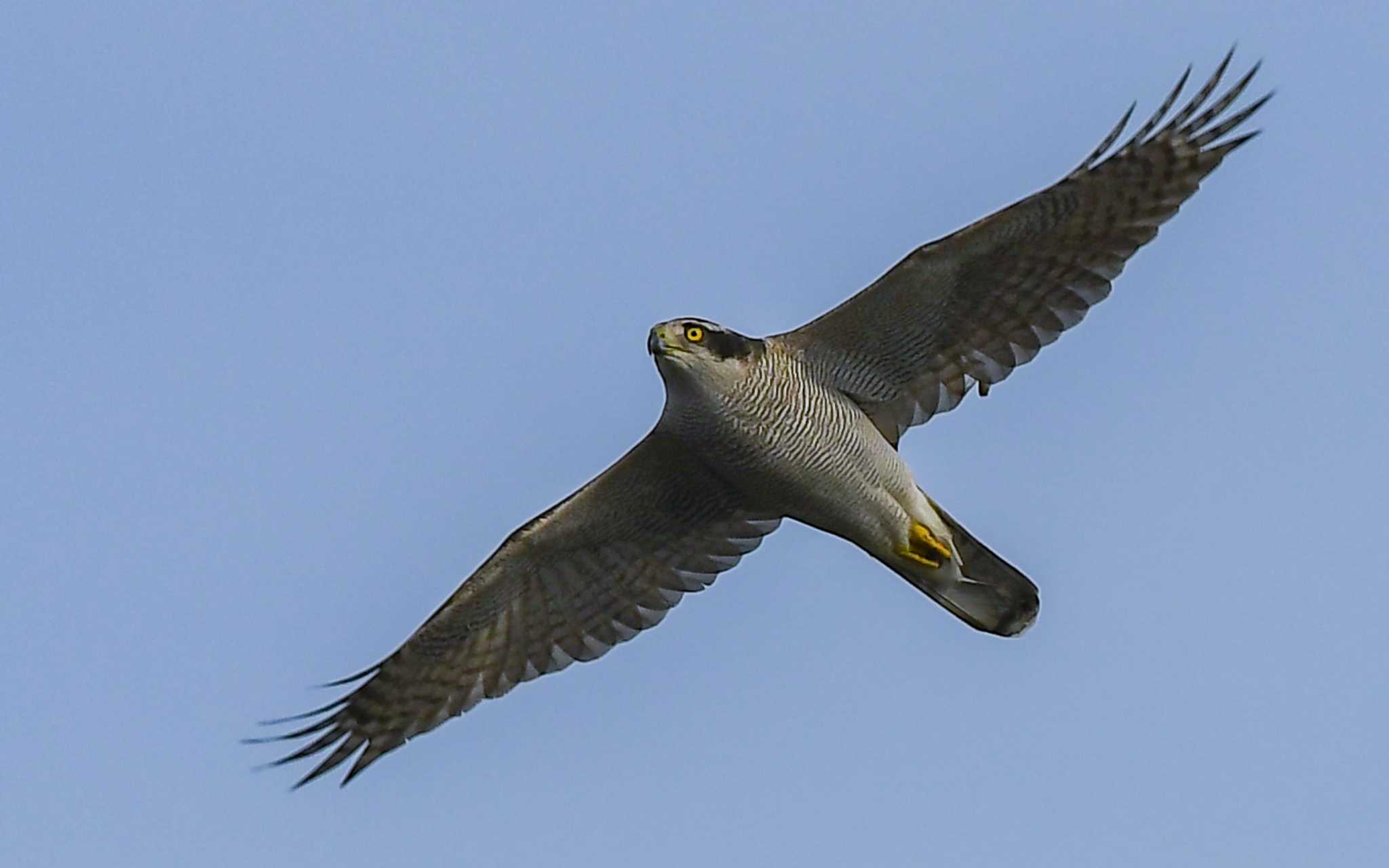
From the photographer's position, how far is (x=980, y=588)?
57.5 feet

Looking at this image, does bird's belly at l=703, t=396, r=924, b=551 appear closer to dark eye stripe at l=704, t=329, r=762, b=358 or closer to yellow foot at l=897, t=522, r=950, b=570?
yellow foot at l=897, t=522, r=950, b=570

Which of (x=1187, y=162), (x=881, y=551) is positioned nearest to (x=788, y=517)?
(x=881, y=551)

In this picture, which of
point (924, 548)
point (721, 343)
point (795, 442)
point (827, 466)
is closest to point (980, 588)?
point (924, 548)

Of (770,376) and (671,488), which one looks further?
(671,488)

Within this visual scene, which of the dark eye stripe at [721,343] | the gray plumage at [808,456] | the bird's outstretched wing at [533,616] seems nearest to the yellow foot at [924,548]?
the gray plumage at [808,456]

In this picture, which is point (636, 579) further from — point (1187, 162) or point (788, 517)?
point (1187, 162)

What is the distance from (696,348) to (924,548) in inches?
84.5

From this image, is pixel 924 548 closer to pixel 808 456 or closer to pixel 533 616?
pixel 808 456

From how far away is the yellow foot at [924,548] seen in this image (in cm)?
1700

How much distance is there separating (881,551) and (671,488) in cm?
144

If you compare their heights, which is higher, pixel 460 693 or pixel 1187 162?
pixel 1187 162

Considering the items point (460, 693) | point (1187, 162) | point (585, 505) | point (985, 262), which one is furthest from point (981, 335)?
point (460, 693)

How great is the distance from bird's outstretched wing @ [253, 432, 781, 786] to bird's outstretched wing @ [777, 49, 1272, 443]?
141cm

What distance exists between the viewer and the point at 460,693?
58.7 ft
